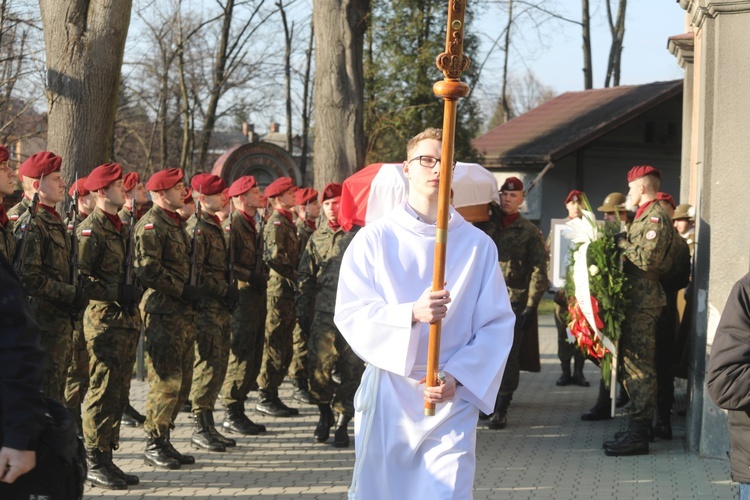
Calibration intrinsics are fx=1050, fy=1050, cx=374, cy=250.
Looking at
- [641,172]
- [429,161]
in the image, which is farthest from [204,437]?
[429,161]

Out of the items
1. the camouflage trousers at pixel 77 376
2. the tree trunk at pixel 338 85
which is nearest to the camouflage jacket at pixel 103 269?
the camouflage trousers at pixel 77 376

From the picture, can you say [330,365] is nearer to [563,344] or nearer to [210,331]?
[210,331]

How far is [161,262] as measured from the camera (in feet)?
26.0

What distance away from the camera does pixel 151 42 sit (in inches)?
1257

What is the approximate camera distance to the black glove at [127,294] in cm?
738

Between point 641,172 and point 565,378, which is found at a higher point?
point 641,172

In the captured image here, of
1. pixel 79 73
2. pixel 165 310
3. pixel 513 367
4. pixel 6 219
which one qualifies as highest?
pixel 79 73

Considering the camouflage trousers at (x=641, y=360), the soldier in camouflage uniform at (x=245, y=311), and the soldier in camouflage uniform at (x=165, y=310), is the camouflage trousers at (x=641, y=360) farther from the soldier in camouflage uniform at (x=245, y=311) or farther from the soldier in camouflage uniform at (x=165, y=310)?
the soldier in camouflage uniform at (x=165, y=310)

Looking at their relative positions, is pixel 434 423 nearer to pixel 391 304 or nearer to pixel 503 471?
pixel 391 304

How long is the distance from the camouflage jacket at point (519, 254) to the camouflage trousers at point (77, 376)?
382cm

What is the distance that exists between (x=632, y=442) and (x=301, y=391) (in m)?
3.83

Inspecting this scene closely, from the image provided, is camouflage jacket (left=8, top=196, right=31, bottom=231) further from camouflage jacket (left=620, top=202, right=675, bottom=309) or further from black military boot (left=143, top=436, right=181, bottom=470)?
camouflage jacket (left=620, top=202, right=675, bottom=309)

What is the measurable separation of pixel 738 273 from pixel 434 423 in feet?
14.9

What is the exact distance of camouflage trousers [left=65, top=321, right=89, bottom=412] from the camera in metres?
7.94
